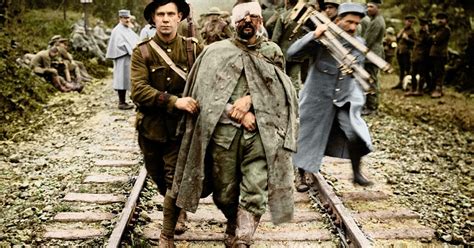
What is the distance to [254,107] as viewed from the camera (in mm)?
4090

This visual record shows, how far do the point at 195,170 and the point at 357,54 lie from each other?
77.0 inches

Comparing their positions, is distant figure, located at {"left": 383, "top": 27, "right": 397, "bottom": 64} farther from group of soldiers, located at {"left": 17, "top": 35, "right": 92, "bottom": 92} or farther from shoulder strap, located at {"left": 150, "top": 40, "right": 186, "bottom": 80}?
shoulder strap, located at {"left": 150, "top": 40, "right": 186, "bottom": 80}

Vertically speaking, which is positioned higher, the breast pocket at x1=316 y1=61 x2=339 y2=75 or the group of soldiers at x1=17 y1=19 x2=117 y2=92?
the breast pocket at x1=316 y1=61 x2=339 y2=75

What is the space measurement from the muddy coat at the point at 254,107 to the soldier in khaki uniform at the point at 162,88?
16 cm

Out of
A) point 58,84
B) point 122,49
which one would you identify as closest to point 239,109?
point 122,49

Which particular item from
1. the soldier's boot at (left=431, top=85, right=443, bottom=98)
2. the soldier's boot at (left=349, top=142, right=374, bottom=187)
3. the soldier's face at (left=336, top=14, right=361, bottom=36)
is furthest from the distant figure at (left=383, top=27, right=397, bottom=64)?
the soldier's face at (left=336, top=14, right=361, bottom=36)

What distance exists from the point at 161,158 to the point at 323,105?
168 centimetres

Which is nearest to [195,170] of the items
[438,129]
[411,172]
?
[411,172]

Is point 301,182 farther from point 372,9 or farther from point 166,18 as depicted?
point 372,9

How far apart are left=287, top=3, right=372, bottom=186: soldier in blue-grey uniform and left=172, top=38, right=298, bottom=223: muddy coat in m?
1.05

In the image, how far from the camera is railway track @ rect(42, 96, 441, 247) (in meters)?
5.37

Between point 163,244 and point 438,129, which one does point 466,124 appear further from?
point 163,244

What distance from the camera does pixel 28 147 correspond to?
9094 millimetres

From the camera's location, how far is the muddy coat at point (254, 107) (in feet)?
13.5
